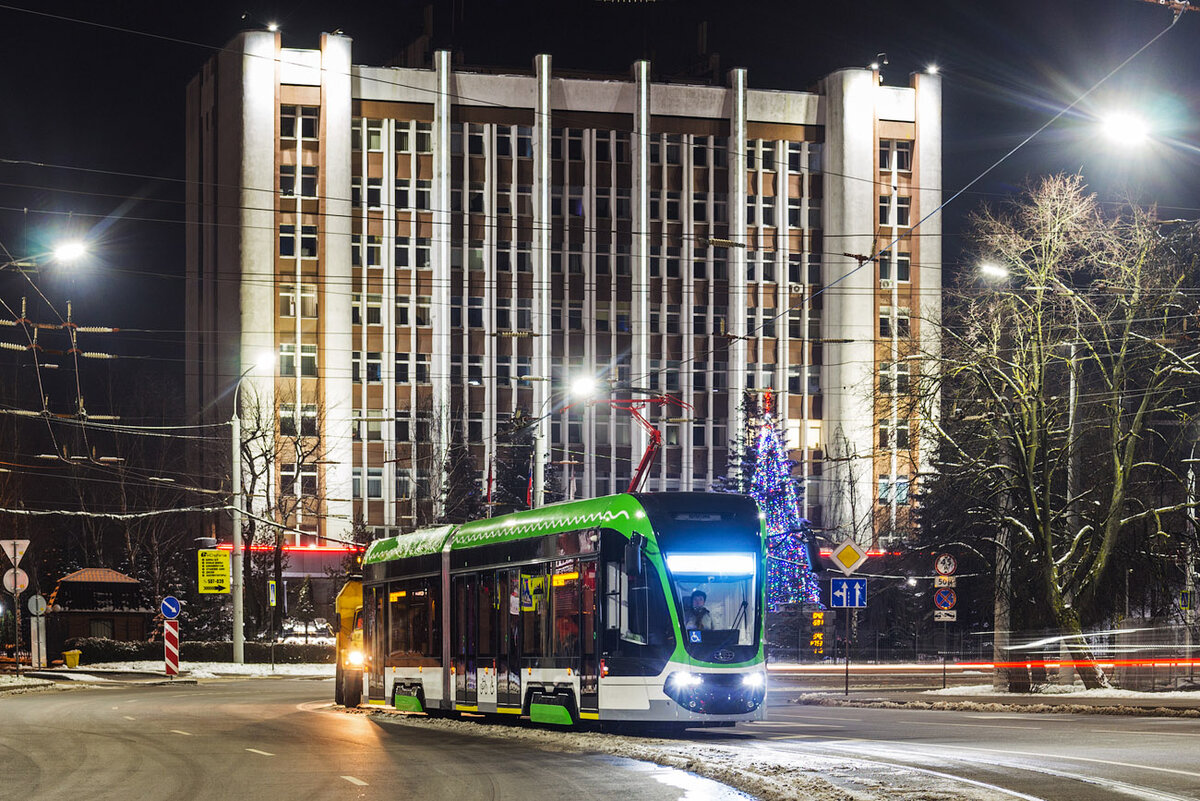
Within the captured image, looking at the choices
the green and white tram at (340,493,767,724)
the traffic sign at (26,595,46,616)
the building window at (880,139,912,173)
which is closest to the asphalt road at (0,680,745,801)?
the green and white tram at (340,493,767,724)

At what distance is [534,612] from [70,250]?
393 inches

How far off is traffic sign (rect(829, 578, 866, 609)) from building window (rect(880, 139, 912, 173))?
55.4 m

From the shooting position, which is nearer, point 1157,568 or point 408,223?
point 1157,568

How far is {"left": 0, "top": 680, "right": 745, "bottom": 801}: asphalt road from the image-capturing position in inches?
609

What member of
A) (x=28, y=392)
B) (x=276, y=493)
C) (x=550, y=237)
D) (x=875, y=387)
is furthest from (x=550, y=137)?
(x=875, y=387)

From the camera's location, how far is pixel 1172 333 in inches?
1521

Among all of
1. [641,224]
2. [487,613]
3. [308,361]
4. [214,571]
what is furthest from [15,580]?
[641,224]

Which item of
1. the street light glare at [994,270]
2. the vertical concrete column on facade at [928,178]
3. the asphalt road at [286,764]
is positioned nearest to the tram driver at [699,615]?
the asphalt road at [286,764]

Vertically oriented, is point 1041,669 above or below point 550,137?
below

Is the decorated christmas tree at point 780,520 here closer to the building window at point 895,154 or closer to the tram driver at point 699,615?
the building window at point 895,154

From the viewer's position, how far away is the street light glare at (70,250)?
1085 inches

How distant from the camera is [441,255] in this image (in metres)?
85.8

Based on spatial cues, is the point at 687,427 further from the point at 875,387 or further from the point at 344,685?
the point at 344,685

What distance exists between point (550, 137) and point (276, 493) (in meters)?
24.0
